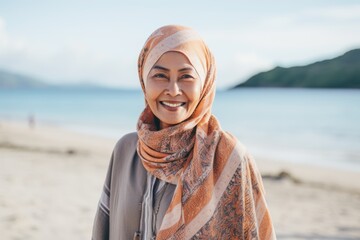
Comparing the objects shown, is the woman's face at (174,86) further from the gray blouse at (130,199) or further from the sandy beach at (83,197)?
the sandy beach at (83,197)

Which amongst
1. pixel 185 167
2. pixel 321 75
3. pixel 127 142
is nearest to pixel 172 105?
pixel 185 167

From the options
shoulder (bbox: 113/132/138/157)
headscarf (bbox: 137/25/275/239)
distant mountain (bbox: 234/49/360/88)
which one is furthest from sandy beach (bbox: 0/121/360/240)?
distant mountain (bbox: 234/49/360/88)

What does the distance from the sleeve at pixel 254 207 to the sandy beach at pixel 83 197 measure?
11.5 feet

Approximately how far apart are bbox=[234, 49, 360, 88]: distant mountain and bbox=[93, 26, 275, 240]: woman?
69.5 m

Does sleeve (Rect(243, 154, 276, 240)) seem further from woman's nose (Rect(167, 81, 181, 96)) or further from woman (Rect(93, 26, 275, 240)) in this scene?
woman's nose (Rect(167, 81, 181, 96))

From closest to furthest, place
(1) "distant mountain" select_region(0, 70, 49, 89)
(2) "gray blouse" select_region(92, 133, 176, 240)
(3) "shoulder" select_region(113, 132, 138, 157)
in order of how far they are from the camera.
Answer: (2) "gray blouse" select_region(92, 133, 176, 240) < (3) "shoulder" select_region(113, 132, 138, 157) < (1) "distant mountain" select_region(0, 70, 49, 89)

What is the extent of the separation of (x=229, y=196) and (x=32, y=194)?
17.4 ft

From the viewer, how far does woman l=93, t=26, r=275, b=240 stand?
164cm

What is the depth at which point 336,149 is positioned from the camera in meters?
15.0

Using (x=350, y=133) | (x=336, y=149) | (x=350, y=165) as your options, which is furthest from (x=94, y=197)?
(x=350, y=133)

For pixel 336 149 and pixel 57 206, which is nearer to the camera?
pixel 57 206

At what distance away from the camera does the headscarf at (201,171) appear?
5.36ft

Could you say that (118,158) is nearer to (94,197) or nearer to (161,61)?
(161,61)

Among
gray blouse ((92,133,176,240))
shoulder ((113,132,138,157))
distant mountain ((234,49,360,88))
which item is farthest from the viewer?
distant mountain ((234,49,360,88))
